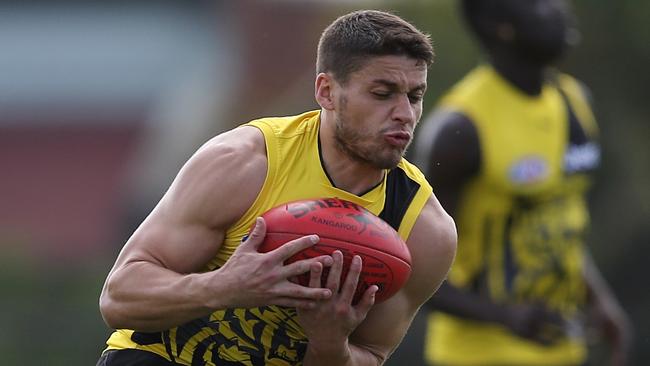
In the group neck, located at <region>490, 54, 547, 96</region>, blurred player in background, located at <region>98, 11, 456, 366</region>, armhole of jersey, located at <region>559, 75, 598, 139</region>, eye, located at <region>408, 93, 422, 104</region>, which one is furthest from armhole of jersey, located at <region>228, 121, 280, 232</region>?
armhole of jersey, located at <region>559, 75, 598, 139</region>

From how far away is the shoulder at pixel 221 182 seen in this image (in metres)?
5.40

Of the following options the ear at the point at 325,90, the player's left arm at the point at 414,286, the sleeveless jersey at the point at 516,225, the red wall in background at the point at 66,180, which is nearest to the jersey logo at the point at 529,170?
the sleeveless jersey at the point at 516,225

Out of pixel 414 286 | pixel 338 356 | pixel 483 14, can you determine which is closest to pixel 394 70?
pixel 414 286

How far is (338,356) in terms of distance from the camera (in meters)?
5.58

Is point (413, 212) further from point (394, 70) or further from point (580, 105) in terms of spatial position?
point (580, 105)

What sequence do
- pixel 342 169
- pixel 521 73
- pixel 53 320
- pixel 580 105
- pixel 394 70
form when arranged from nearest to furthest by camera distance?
pixel 394 70 → pixel 342 169 → pixel 521 73 → pixel 580 105 → pixel 53 320

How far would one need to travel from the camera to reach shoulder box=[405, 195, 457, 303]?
5.71m

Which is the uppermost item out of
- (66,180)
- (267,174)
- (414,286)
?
(267,174)

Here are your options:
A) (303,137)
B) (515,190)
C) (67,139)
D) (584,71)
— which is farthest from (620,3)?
(67,139)

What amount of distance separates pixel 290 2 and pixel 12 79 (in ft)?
33.8

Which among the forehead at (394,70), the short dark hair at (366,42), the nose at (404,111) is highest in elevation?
the short dark hair at (366,42)

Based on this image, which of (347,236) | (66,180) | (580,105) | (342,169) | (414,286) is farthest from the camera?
(66,180)

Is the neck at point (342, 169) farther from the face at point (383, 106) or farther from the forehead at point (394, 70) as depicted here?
the forehead at point (394, 70)

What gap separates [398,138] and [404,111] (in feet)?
0.30
